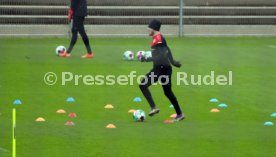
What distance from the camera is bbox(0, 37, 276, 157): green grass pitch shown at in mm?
13109

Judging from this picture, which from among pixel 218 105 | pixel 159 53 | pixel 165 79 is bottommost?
pixel 218 105

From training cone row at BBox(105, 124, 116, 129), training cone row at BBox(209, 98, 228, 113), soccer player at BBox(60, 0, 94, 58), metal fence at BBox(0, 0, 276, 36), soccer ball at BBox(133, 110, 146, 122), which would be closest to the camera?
training cone row at BBox(105, 124, 116, 129)

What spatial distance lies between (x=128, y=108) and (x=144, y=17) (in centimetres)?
1624

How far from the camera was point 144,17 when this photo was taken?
107 feet

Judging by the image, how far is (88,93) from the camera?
18.7 metres

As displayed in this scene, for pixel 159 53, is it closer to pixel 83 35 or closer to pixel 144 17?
pixel 83 35

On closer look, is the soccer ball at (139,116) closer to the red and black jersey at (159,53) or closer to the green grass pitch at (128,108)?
the green grass pitch at (128,108)

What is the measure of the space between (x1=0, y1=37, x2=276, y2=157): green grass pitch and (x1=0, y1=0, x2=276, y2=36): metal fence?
13.4ft

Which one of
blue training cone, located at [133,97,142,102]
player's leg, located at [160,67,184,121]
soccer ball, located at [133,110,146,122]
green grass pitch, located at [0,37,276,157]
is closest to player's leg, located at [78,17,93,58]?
green grass pitch, located at [0,37,276,157]

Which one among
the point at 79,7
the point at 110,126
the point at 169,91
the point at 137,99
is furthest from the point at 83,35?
the point at 110,126

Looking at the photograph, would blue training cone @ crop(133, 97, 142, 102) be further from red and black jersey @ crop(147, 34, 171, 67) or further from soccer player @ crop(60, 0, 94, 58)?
soccer player @ crop(60, 0, 94, 58)

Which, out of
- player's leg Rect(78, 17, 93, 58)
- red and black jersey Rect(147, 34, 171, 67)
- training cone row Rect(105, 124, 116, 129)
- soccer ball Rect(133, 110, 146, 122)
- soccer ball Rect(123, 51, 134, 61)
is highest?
red and black jersey Rect(147, 34, 171, 67)

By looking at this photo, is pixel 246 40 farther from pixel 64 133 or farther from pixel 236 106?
pixel 64 133

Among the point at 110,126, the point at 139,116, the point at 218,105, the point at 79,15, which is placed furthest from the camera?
the point at 79,15
